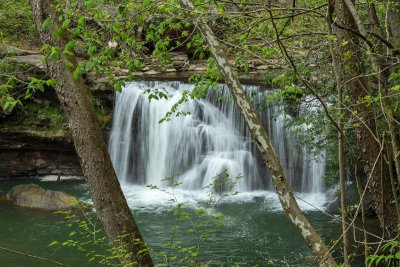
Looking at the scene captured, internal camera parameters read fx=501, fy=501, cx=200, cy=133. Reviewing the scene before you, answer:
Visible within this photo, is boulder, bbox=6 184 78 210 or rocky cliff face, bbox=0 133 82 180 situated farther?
rocky cliff face, bbox=0 133 82 180

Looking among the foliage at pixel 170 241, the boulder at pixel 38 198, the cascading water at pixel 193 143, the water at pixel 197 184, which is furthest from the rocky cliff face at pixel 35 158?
the foliage at pixel 170 241

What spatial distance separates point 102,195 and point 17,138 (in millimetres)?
9892

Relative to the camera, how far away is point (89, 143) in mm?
4781

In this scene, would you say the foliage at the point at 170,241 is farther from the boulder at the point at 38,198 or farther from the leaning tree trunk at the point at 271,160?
the leaning tree trunk at the point at 271,160

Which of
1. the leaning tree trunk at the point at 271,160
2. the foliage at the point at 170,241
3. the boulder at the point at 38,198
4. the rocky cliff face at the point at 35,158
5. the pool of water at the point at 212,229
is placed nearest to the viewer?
the leaning tree trunk at the point at 271,160

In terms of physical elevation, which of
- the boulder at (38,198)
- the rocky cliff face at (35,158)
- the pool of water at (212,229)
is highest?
the rocky cliff face at (35,158)

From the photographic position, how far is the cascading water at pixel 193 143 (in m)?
13.0

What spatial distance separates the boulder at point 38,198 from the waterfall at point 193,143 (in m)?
2.87

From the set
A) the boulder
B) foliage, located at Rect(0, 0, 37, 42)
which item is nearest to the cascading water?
the boulder

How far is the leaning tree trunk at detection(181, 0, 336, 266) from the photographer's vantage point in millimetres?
3227

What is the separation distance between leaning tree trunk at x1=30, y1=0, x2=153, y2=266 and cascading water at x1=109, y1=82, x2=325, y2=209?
8.02 m

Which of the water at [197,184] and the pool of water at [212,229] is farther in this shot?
the water at [197,184]

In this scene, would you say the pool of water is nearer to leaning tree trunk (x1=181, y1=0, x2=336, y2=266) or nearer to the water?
the water

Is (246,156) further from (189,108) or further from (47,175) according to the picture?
(47,175)
